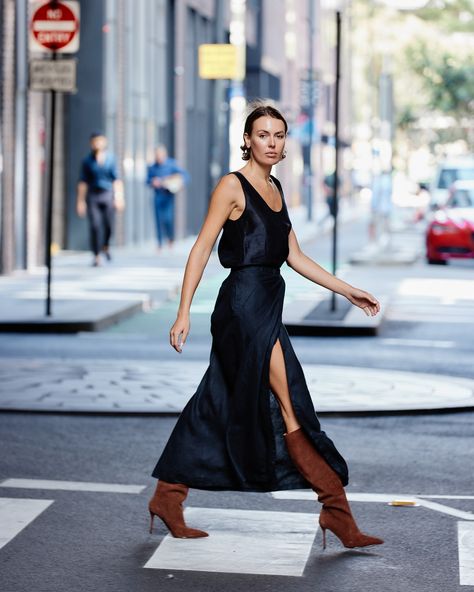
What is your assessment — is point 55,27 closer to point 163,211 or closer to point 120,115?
point 163,211

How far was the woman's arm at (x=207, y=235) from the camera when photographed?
6.92 metres

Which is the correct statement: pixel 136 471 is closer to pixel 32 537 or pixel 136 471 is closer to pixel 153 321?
pixel 32 537

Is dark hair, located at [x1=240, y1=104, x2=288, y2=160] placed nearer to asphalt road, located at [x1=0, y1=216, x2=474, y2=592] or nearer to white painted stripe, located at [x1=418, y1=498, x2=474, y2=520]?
asphalt road, located at [x1=0, y1=216, x2=474, y2=592]

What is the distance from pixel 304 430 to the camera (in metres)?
6.96

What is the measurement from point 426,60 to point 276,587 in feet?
214

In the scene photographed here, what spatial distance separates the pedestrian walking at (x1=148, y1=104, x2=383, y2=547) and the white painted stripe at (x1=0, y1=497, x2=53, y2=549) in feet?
1.97

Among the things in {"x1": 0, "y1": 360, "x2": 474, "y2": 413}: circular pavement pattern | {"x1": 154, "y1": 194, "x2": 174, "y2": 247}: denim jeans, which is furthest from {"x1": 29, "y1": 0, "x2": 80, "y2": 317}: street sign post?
{"x1": 154, "y1": 194, "x2": 174, "y2": 247}: denim jeans

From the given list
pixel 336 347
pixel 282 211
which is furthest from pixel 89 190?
pixel 282 211

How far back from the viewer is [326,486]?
6934mm

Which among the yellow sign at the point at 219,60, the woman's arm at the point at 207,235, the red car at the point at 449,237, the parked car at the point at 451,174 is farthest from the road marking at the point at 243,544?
the parked car at the point at 451,174

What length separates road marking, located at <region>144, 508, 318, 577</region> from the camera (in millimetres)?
6629

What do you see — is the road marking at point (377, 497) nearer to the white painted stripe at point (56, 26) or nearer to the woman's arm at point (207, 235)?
the woman's arm at point (207, 235)

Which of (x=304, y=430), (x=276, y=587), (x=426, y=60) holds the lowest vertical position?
(x=276, y=587)

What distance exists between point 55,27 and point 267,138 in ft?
32.7
